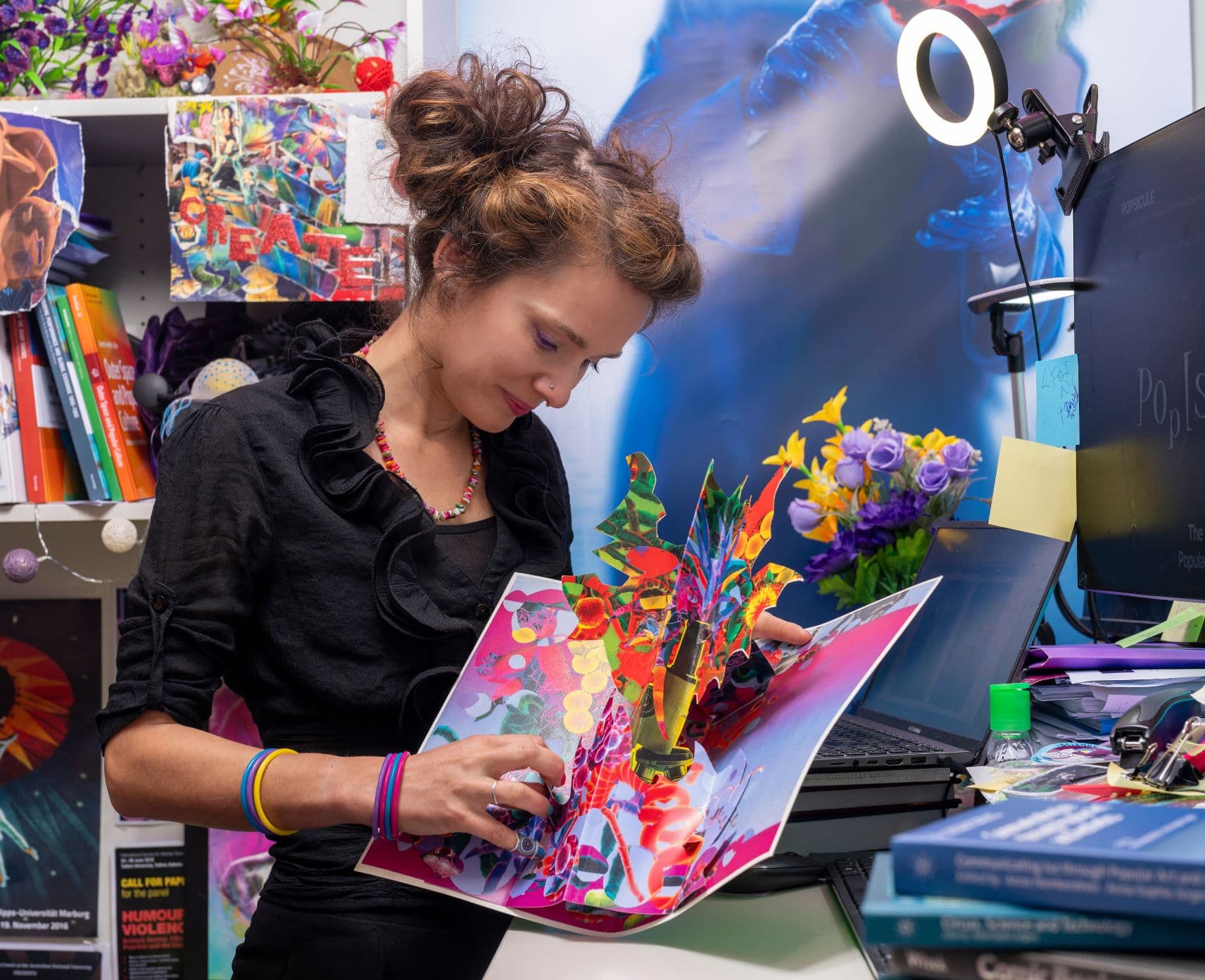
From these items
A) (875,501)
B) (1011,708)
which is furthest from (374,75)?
(1011,708)

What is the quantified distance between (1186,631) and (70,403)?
1.40 metres

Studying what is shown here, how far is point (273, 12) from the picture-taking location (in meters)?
1.51

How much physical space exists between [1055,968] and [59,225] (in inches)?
57.3

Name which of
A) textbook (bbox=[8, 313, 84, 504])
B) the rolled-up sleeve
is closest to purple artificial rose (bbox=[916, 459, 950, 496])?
the rolled-up sleeve

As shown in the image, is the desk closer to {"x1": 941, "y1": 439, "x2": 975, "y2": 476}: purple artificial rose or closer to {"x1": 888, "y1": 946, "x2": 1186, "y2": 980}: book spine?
{"x1": 888, "y1": 946, "x2": 1186, "y2": 980}: book spine

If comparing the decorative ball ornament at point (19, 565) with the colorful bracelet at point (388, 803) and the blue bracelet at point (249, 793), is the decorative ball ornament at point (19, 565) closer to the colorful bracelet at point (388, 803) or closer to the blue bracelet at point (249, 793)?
the blue bracelet at point (249, 793)

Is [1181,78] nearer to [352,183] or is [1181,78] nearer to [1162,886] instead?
[352,183]

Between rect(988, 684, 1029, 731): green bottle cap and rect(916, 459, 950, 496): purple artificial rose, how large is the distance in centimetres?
52

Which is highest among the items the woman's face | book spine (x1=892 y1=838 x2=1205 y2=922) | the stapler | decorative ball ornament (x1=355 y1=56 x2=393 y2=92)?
decorative ball ornament (x1=355 y1=56 x2=393 y2=92)

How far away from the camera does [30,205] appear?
1.38 meters

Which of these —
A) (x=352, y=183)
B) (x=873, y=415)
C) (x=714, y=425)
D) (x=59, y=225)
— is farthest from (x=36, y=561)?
(x=873, y=415)

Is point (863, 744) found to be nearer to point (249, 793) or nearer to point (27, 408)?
point (249, 793)

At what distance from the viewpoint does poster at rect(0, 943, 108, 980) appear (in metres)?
1.68

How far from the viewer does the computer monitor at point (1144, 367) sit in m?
0.83
